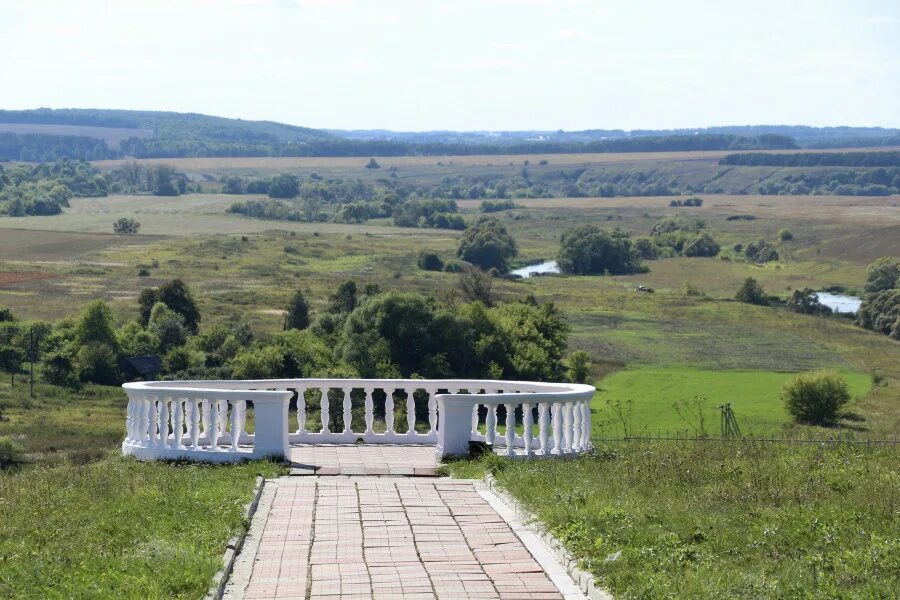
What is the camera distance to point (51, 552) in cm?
1103

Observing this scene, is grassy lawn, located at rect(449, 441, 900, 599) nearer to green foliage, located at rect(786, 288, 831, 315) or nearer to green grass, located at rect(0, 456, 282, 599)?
green grass, located at rect(0, 456, 282, 599)

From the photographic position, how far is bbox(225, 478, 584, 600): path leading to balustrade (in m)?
10.1

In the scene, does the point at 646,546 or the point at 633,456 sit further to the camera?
the point at 633,456

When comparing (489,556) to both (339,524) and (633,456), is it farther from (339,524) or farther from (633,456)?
(633,456)

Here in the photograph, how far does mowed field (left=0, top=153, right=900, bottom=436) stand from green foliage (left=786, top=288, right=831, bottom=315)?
2.20 meters

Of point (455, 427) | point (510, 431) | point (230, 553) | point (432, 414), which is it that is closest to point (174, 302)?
point (432, 414)

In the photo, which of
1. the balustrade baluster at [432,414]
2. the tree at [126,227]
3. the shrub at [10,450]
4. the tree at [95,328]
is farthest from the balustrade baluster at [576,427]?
the tree at [126,227]

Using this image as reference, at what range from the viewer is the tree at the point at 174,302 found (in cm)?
8674

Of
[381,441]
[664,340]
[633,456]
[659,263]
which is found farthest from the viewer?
[659,263]

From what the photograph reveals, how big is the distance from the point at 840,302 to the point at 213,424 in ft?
346

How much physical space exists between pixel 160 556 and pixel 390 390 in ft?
30.2

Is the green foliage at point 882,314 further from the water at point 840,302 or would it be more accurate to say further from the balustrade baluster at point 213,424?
the balustrade baluster at point 213,424

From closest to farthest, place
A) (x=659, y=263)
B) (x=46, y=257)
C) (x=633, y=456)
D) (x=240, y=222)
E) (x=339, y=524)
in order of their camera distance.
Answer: (x=339, y=524) → (x=633, y=456) → (x=46, y=257) → (x=659, y=263) → (x=240, y=222)

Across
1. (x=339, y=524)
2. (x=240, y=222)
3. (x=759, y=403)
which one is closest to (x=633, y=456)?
(x=339, y=524)
